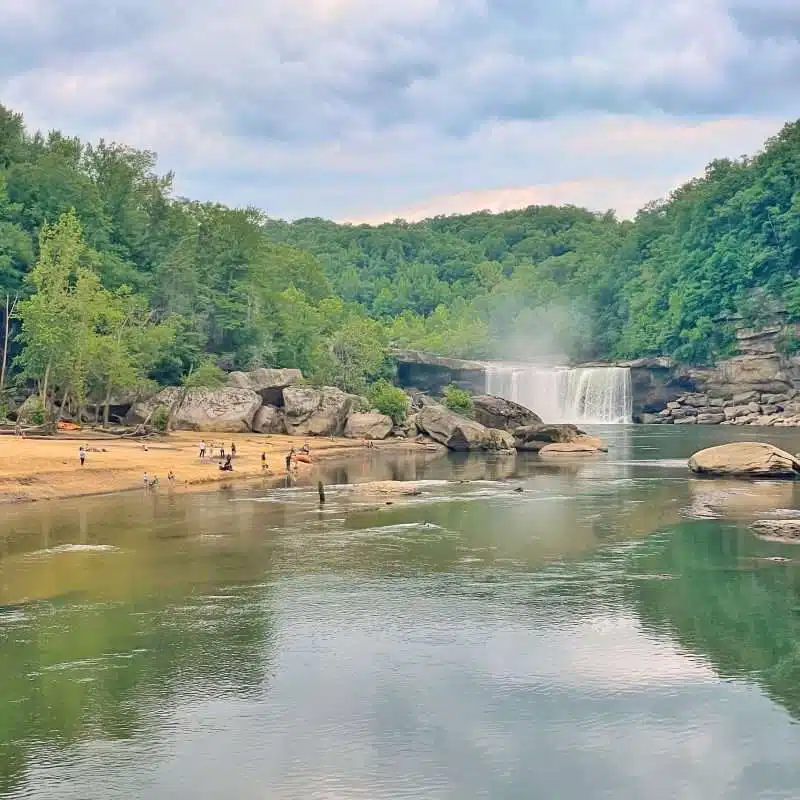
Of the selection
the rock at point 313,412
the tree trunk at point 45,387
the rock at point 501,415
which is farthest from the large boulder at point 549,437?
the tree trunk at point 45,387

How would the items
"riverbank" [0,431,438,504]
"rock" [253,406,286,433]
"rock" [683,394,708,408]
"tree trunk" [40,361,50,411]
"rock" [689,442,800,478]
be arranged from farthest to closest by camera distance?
"rock" [683,394,708,408], "rock" [253,406,286,433], "tree trunk" [40,361,50,411], "rock" [689,442,800,478], "riverbank" [0,431,438,504]

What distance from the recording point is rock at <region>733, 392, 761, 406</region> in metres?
117

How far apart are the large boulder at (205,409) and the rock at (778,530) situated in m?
45.2

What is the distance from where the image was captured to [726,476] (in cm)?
5525

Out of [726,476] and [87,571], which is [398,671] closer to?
[87,571]

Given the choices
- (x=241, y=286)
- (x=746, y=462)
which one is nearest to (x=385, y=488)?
(x=746, y=462)

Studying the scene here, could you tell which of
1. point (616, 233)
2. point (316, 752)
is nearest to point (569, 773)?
point (316, 752)

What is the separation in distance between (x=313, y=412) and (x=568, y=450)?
1924 centimetres

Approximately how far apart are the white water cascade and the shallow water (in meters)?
78.2

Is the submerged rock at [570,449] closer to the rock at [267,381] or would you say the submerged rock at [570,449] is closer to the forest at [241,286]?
the rock at [267,381]

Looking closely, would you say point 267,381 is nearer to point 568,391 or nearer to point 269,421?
point 269,421

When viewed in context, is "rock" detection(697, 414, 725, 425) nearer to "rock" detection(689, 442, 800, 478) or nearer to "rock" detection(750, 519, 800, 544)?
"rock" detection(689, 442, 800, 478)

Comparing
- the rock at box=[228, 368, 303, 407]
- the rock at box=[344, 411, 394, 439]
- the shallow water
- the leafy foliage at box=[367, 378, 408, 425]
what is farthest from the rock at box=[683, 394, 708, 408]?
the shallow water

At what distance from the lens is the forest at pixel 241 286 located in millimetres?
70000
